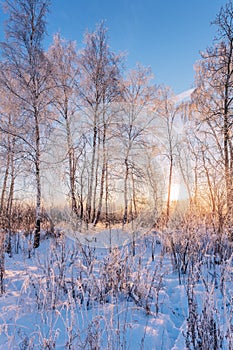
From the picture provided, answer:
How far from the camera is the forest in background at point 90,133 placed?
21.2 feet

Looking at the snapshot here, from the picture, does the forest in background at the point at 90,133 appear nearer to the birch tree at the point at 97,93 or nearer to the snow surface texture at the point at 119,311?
the birch tree at the point at 97,93

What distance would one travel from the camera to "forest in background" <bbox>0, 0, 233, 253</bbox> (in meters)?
6.47

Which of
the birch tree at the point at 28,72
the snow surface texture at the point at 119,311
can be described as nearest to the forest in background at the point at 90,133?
the birch tree at the point at 28,72

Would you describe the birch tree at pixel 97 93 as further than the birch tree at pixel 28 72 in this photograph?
Yes

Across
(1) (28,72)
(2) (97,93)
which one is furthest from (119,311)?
(2) (97,93)

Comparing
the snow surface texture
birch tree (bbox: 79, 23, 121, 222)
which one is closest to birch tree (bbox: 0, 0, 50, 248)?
birch tree (bbox: 79, 23, 121, 222)

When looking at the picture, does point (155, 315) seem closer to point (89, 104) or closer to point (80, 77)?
point (89, 104)

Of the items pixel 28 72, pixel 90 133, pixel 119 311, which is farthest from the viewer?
pixel 90 133

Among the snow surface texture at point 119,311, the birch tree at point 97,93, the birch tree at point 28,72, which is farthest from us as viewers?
the birch tree at point 97,93

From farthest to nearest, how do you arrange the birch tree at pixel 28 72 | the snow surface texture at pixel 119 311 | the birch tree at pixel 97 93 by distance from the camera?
1. the birch tree at pixel 97 93
2. the birch tree at pixel 28 72
3. the snow surface texture at pixel 119 311

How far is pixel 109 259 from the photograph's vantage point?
10.9ft

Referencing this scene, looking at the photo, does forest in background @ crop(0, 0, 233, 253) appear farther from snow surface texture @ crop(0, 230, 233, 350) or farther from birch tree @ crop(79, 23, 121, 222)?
snow surface texture @ crop(0, 230, 233, 350)

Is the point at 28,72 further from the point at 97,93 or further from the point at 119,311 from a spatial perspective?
the point at 119,311

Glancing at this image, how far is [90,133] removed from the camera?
842 centimetres
